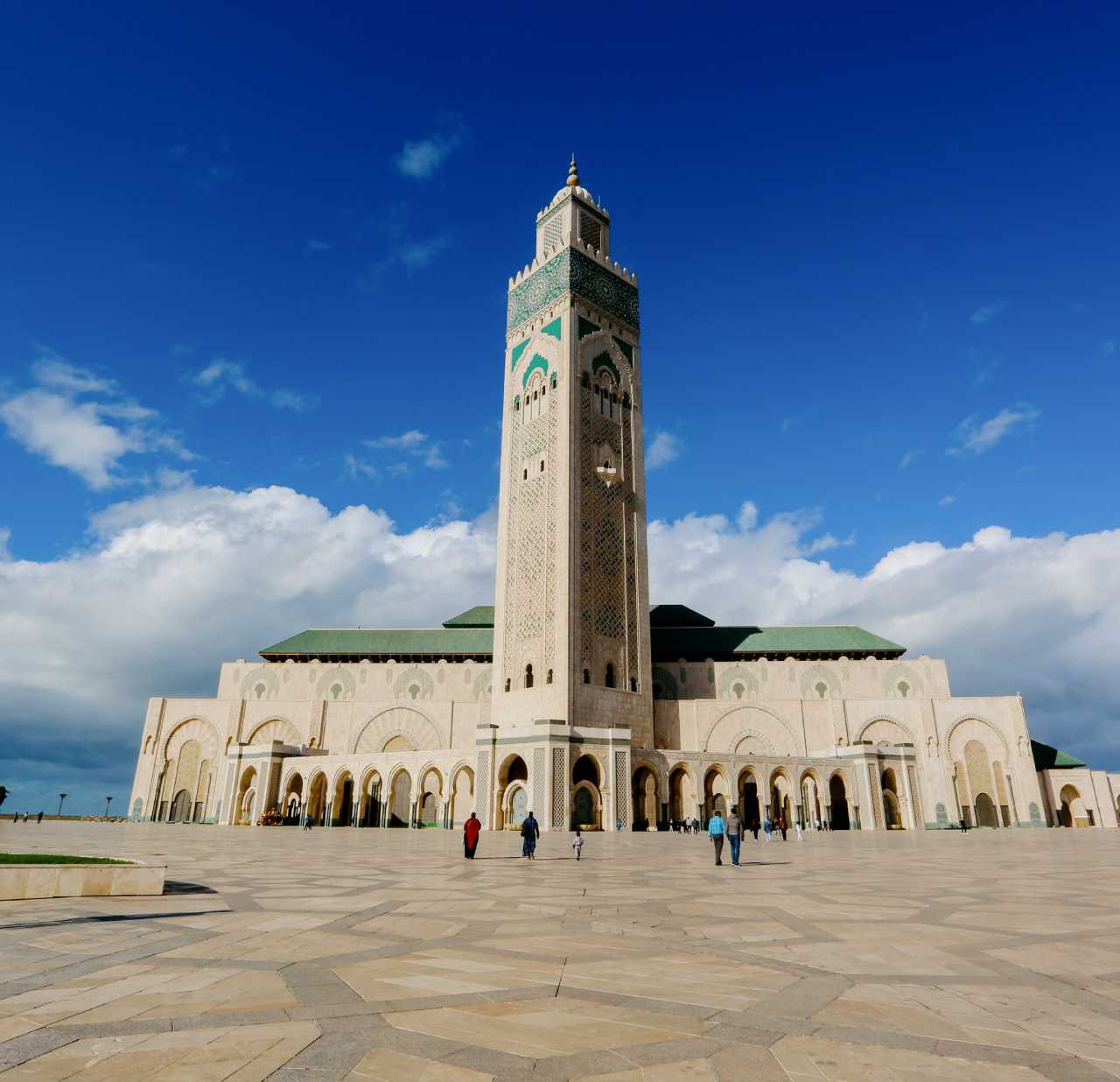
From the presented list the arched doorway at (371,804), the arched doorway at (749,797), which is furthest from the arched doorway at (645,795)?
the arched doorway at (371,804)

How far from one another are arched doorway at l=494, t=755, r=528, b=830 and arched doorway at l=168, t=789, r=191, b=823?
24766 mm

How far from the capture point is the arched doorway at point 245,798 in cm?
4416

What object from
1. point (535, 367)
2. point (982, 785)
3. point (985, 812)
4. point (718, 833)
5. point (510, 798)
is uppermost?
point (535, 367)

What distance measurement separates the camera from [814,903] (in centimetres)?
885

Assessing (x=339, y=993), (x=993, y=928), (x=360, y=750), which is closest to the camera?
(x=339, y=993)

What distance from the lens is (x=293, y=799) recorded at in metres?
44.2

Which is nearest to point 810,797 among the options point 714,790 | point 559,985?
point 714,790

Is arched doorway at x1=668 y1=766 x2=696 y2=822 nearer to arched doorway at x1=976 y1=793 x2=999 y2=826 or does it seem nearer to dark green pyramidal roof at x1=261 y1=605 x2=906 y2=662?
dark green pyramidal roof at x1=261 y1=605 x2=906 y2=662

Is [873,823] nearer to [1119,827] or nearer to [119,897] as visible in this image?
[1119,827]

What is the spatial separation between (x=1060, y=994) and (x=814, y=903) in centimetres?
461

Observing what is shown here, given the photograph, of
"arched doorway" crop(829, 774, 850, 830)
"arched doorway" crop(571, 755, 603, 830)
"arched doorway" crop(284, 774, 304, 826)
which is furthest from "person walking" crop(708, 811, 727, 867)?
"arched doorway" crop(284, 774, 304, 826)

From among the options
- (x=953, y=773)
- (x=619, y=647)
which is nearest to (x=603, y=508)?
→ (x=619, y=647)

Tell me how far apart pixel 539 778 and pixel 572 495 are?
1511cm

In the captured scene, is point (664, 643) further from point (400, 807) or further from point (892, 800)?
point (400, 807)
